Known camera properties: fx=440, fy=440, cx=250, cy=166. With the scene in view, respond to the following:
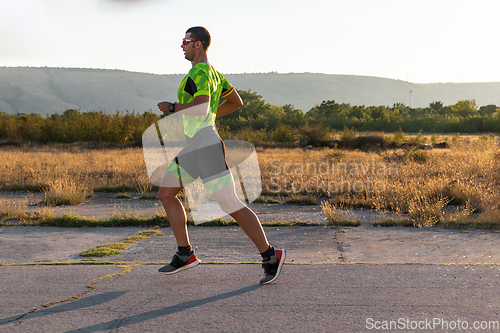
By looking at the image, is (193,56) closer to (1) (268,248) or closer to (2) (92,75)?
(1) (268,248)

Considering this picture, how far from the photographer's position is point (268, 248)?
155 inches

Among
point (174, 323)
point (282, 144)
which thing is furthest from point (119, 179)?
point (282, 144)

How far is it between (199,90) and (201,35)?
63cm

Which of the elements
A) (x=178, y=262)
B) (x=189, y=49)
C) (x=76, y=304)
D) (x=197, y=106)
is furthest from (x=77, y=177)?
(x=197, y=106)

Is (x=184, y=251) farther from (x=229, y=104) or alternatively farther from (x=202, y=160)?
(x=229, y=104)

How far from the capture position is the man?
147 inches

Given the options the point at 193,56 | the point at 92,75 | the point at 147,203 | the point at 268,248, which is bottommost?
the point at 147,203

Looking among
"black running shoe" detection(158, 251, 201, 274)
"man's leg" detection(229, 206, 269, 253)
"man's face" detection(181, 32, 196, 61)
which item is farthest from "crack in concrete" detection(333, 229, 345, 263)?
"man's face" detection(181, 32, 196, 61)

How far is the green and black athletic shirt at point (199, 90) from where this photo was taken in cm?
370

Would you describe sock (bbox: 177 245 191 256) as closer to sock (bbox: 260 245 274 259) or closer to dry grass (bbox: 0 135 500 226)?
sock (bbox: 260 245 274 259)

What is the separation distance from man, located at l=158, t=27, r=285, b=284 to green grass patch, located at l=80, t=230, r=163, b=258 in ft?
5.49

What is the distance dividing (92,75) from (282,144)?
156950 millimetres

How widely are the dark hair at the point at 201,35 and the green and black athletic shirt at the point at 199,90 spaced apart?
253 millimetres

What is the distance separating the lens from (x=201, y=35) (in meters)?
3.98
